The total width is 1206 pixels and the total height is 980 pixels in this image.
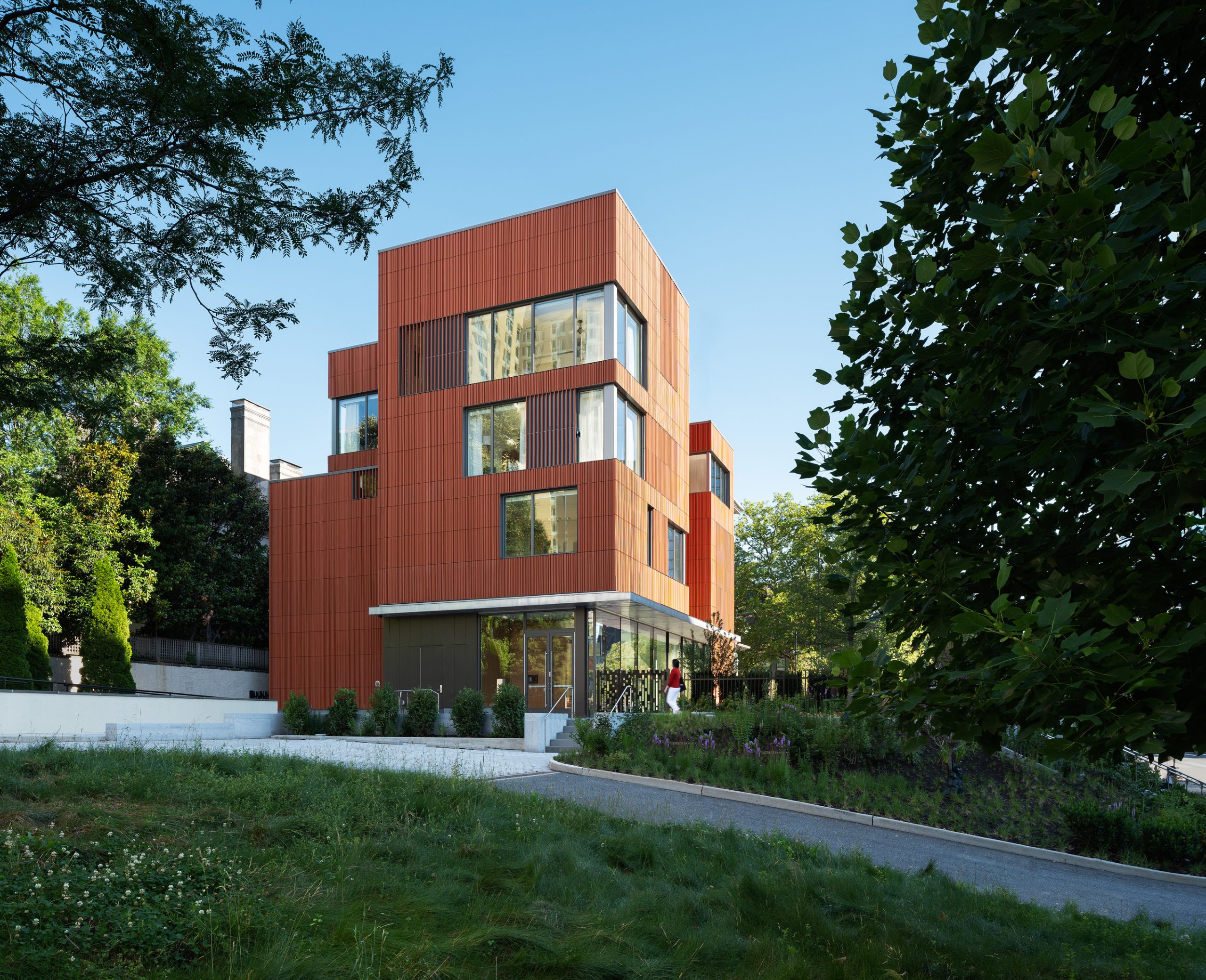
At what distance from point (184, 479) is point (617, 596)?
23723 millimetres

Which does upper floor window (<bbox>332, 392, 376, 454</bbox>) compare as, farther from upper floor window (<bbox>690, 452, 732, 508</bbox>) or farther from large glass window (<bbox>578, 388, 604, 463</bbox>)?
upper floor window (<bbox>690, 452, 732, 508</bbox>)

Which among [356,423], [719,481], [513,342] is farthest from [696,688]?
[719,481]

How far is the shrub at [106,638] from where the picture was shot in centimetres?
3362

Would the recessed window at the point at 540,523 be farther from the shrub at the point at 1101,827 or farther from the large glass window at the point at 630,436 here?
the shrub at the point at 1101,827

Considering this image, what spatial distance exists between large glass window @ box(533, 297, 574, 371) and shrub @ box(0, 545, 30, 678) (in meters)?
17.3

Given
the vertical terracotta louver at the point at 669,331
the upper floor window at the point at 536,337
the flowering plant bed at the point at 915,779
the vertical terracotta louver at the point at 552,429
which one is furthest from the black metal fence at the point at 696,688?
the vertical terracotta louver at the point at 669,331

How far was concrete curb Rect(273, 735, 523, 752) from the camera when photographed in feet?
72.1

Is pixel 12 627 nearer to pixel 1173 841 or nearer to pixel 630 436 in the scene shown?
pixel 630 436

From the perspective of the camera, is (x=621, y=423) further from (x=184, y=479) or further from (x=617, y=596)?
(x=184, y=479)

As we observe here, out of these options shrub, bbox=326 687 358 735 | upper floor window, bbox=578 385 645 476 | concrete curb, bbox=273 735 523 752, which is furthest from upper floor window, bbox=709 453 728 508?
concrete curb, bbox=273 735 523 752

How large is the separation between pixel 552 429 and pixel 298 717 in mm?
11160

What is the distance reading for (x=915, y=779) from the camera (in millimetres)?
14984

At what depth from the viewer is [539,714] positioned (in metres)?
21.1

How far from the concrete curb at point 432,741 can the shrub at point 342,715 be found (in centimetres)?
59
